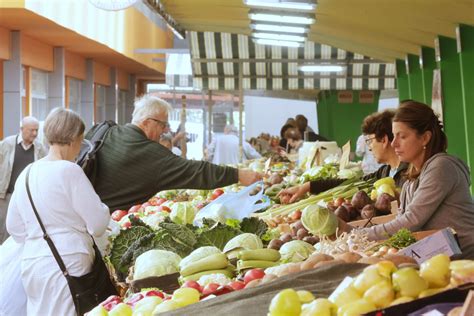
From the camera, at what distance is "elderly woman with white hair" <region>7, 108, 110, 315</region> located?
4660 millimetres

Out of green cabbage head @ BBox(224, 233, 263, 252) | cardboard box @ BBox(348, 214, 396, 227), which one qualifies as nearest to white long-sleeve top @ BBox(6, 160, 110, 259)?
green cabbage head @ BBox(224, 233, 263, 252)

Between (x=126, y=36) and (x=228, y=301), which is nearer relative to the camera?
(x=228, y=301)

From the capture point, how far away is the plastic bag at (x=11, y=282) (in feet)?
16.9

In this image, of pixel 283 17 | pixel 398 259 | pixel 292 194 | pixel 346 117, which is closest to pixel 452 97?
pixel 283 17

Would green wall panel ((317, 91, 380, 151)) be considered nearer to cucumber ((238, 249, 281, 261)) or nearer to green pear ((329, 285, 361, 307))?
cucumber ((238, 249, 281, 261))

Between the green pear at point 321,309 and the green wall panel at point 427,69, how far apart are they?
9542 mm

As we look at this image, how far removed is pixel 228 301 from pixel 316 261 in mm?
484

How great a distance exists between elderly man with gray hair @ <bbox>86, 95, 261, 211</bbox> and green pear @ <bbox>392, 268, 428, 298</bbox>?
3.48m

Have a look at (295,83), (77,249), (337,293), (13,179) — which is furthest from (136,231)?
(295,83)

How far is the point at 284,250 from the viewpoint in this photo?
4.50m

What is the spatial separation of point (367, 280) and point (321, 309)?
168mm

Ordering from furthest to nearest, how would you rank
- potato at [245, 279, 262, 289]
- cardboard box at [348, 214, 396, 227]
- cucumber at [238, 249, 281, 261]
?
1. cardboard box at [348, 214, 396, 227]
2. cucumber at [238, 249, 281, 261]
3. potato at [245, 279, 262, 289]

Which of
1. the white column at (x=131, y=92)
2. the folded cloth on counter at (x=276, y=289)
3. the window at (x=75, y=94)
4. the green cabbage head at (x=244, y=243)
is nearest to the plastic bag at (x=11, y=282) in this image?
the green cabbage head at (x=244, y=243)

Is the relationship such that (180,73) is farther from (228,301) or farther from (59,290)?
(228,301)
